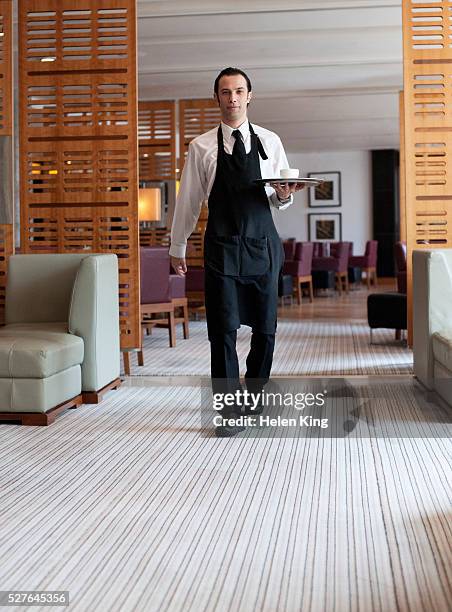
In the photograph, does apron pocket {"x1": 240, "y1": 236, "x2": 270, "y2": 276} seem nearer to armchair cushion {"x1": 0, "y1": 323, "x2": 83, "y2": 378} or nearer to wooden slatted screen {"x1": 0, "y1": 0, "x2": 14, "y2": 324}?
armchair cushion {"x1": 0, "y1": 323, "x2": 83, "y2": 378}

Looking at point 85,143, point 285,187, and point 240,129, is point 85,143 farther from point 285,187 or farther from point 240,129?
point 285,187

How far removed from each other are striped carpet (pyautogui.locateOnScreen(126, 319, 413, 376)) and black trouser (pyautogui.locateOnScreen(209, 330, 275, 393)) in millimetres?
1783

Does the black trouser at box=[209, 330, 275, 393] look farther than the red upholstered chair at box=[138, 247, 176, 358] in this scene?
No

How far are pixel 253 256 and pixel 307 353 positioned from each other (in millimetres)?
3309

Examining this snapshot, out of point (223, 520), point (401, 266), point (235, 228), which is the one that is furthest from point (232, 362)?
point (401, 266)

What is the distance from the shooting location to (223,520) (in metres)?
2.85

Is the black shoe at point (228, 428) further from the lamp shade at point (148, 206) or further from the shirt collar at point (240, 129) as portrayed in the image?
the lamp shade at point (148, 206)

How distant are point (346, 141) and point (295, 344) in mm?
11858

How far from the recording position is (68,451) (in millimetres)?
3887

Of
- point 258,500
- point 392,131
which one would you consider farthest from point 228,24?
point 392,131

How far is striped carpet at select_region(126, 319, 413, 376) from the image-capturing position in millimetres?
6320

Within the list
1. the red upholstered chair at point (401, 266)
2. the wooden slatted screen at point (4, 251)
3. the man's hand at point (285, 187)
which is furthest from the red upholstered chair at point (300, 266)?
the man's hand at point (285, 187)

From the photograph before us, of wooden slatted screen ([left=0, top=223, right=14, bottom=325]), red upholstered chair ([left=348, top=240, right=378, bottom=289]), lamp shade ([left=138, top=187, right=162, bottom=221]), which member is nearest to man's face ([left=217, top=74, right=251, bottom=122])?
wooden slatted screen ([left=0, top=223, right=14, bottom=325])

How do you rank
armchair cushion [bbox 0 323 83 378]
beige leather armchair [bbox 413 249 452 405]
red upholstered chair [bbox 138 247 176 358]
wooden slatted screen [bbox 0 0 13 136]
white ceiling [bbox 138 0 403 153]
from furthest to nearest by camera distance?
1. white ceiling [bbox 138 0 403 153]
2. red upholstered chair [bbox 138 247 176 358]
3. wooden slatted screen [bbox 0 0 13 136]
4. beige leather armchair [bbox 413 249 452 405]
5. armchair cushion [bbox 0 323 83 378]
